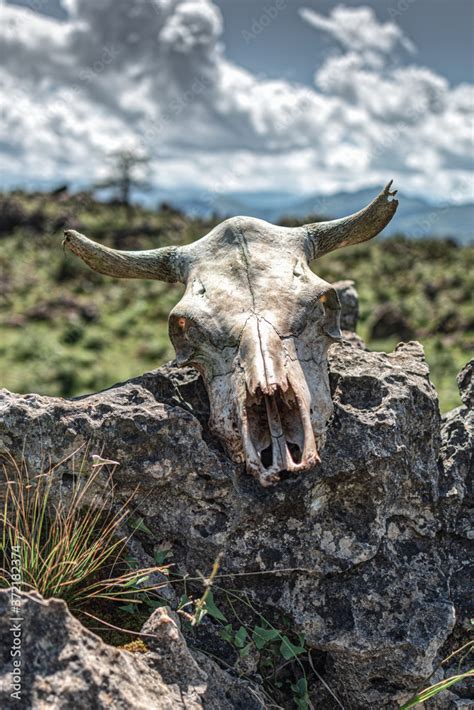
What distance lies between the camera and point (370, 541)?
3.87m

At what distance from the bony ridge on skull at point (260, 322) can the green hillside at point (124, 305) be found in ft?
30.5

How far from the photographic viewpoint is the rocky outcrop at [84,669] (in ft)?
9.00

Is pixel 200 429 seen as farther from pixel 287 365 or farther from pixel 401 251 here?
pixel 401 251

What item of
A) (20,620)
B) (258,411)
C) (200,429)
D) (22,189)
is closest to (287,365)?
(258,411)

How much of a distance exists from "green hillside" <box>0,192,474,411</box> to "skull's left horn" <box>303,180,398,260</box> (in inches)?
344

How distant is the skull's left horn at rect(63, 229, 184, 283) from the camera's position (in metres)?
4.70

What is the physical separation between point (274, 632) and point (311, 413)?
1212 mm

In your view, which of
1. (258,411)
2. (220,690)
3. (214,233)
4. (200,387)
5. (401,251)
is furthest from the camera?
(401,251)

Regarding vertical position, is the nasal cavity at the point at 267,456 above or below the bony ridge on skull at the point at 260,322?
below

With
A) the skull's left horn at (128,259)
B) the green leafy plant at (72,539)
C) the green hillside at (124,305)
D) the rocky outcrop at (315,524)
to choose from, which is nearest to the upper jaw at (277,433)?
the rocky outcrop at (315,524)

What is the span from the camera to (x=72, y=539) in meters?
3.54

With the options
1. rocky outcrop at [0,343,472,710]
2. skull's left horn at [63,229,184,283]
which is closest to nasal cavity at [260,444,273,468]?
rocky outcrop at [0,343,472,710]

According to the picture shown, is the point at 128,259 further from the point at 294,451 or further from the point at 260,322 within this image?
the point at 294,451

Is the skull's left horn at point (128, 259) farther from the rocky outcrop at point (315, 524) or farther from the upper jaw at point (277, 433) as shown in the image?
the upper jaw at point (277, 433)
